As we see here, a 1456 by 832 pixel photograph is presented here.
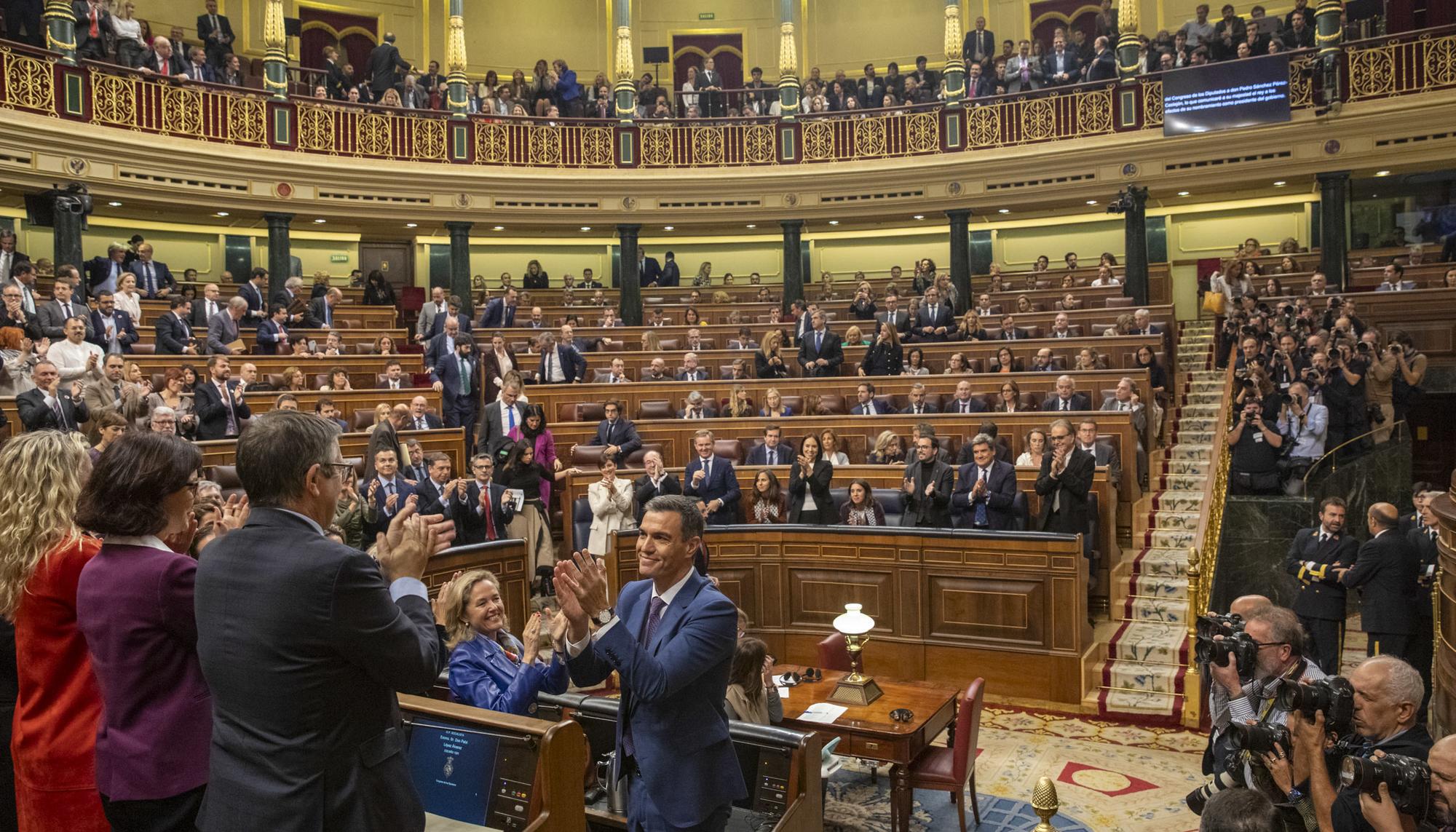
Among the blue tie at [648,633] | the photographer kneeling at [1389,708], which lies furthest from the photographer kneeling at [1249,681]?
the blue tie at [648,633]

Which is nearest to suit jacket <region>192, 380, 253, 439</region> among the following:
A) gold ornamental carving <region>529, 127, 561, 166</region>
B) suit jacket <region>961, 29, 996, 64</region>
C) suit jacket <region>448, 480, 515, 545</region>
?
suit jacket <region>448, 480, 515, 545</region>

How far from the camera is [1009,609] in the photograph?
20.1 feet

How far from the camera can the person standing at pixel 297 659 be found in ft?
5.16

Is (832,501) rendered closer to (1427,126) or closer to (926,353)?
(926,353)

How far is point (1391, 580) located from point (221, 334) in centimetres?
870

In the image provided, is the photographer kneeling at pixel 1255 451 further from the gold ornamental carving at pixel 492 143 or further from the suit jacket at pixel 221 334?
the gold ornamental carving at pixel 492 143

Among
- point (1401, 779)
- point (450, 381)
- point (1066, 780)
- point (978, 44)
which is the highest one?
point (978, 44)

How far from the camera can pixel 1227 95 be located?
12.4 m

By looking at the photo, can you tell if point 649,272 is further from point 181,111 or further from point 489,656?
point 489,656

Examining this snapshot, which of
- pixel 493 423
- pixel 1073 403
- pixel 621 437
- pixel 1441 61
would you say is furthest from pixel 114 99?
pixel 1441 61

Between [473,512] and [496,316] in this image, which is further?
[496,316]

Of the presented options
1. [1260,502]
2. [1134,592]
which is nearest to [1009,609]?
[1134,592]

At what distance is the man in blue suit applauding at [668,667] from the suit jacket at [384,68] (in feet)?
43.6

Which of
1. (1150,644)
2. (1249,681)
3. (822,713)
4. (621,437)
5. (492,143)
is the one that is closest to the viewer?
(1249,681)
